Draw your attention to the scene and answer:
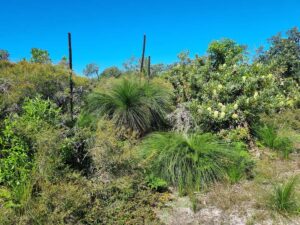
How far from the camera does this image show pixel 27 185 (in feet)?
9.12

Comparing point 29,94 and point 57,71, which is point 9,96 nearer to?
point 29,94

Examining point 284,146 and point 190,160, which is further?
point 284,146

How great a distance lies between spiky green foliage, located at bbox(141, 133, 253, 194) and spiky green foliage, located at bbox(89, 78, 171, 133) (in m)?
1.18

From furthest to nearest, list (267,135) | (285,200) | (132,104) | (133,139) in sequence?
1. (132,104)
2. (267,135)
3. (133,139)
4. (285,200)

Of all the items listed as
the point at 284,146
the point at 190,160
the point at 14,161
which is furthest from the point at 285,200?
the point at 14,161

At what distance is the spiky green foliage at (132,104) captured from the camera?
16.4 feet

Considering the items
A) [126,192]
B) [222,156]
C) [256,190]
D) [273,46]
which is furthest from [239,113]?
[273,46]

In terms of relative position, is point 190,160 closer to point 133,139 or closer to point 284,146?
point 133,139

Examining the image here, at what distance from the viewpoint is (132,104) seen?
5.15 m

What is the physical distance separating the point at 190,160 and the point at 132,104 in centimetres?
196

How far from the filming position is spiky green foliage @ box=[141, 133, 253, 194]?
348 cm

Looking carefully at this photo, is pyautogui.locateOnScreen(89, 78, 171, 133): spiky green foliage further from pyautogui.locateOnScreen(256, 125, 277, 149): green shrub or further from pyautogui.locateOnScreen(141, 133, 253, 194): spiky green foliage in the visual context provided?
pyautogui.locateOnScreen(256, 125, 277, 149): green shrub

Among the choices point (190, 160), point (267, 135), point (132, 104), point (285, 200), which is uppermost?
point (132, 104)

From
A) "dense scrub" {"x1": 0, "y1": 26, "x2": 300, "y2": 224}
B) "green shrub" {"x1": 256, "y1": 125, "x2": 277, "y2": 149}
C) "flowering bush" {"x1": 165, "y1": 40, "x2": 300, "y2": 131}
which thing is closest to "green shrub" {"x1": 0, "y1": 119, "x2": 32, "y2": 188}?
"dense scrub" {"x1": 0, "y1": 26, "x2": 300, "y2": 224}
